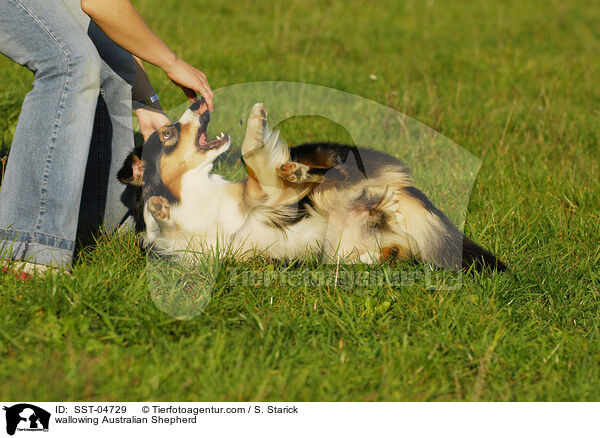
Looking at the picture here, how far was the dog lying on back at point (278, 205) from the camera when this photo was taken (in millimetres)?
2613

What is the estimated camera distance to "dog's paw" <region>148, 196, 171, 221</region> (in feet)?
8.50

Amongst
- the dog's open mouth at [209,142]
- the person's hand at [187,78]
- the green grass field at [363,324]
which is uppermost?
the person's hand at [187,78]

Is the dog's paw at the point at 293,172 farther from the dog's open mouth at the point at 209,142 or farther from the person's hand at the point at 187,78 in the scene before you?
the person's hand at the point at 187,78

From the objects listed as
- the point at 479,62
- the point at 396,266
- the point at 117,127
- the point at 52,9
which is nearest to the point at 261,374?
the point at 396,266

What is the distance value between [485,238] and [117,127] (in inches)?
80.7

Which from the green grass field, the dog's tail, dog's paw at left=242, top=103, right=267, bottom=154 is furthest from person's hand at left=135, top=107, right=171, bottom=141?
the dog's tail

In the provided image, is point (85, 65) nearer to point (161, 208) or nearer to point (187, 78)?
point (187, 78)

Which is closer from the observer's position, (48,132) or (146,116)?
(48,132)

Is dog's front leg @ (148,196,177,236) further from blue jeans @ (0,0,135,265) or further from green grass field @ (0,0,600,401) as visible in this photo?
blue jeans @ (0,0,135,265)

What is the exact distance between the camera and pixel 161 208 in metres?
2.59
